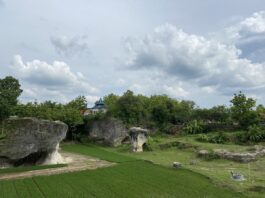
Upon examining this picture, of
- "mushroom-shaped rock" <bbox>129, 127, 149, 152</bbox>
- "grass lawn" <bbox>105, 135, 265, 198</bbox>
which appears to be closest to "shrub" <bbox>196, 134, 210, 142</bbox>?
"grass lawn" <bbox>105, 135, 265, 198</bbox>

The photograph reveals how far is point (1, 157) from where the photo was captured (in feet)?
84.1

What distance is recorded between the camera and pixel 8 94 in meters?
49.9

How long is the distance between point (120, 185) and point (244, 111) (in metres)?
28.7

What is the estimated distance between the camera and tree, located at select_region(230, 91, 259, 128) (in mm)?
42463

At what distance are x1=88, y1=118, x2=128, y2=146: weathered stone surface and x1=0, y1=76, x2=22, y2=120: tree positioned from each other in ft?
43.3

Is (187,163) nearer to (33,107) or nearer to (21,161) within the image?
(21,161)

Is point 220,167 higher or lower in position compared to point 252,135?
lower

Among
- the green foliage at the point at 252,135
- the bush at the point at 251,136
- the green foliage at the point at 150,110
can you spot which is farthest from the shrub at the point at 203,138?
the green foliage at the point at 150,110

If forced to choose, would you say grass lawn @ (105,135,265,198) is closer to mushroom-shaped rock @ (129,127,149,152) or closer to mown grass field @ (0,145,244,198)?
mown grass field @ (0,145,244,198)

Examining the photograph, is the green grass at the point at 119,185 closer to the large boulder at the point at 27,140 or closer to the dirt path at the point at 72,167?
the dirt path at the point at 72,167

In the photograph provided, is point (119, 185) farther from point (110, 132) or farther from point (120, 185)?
point (110, 132)

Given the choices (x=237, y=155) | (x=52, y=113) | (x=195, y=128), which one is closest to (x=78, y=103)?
(x=52, y=113)

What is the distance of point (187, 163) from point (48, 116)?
24785 mm

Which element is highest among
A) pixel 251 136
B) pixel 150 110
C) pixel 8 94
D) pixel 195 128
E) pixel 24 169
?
pixel 8 94
